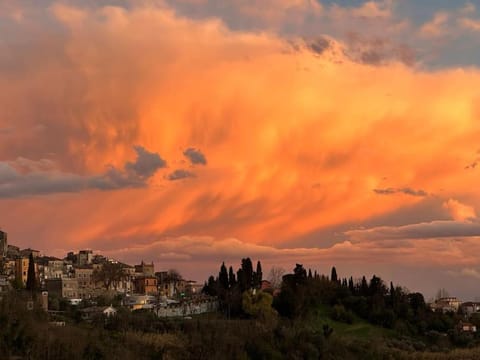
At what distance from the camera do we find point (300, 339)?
5034cm

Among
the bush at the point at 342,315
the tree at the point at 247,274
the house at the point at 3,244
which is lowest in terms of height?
the bush at the point at 342,315

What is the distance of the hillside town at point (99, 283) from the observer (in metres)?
68.6

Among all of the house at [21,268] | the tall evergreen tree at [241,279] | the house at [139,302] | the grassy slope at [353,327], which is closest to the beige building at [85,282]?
the house at [21,268]

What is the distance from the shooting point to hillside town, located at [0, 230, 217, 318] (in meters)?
68.6

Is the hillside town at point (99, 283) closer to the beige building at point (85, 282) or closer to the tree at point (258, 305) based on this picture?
the beige building at point (85, 282)

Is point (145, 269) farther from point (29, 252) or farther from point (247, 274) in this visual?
point (247, 274)

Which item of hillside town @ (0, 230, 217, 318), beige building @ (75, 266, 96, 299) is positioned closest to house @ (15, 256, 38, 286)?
hillside town @ (0, 230, 217, 318)

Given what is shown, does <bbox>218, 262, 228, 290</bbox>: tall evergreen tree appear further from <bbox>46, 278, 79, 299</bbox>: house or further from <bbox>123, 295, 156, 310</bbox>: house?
<bbox>46, 278, 79, 299</bbox>: house

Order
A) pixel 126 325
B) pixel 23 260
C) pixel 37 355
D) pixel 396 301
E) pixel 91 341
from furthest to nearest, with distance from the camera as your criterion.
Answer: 1. pixel 23 260
2. pixel 396 301
3. pixel 126 325
4. pixel 91 341
5. pixel 37 355

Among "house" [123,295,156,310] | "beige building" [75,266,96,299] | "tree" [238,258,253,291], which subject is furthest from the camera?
"beige building" [75,266,96,299]

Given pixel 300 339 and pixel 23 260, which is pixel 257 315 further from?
pixel 23 260

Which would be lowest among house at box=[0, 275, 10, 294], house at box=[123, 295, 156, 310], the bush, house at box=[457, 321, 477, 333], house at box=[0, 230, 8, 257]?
house at box=[457, 321, 477, 333]

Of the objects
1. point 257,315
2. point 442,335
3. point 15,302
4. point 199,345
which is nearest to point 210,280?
point 257,315

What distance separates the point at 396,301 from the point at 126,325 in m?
31.4
